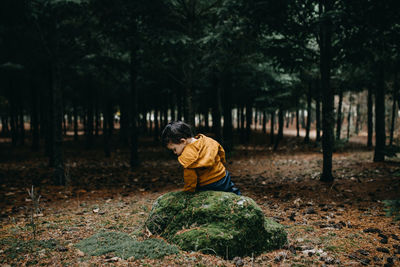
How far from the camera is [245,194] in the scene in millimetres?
7652

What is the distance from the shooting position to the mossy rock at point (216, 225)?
3473 millimetres

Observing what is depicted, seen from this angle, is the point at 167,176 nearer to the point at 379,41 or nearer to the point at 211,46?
the point at 211,46

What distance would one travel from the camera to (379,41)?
7074 millimetres

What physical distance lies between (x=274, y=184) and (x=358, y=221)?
390 centimetres

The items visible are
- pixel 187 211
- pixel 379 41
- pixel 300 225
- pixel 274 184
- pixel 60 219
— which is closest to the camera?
pixel 187 211

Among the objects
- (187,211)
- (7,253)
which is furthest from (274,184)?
(7,253)

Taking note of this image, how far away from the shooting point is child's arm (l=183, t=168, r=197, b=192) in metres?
3.77

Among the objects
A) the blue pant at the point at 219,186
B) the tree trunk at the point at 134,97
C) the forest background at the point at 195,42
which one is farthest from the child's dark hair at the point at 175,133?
the tree trunk at the point at 134,97

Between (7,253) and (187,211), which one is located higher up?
(187,211)

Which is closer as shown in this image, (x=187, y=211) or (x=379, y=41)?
(x=187, y=211)

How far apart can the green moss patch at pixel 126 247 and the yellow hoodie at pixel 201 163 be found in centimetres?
87

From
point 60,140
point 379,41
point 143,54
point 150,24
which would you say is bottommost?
point 60,140

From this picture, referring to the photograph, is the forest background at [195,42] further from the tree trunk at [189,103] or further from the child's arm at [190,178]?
the child's arm at [190,178]

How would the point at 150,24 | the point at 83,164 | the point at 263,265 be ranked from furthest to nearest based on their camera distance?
the point at 83,164 → the point at 150,24 → the point at 263,265
